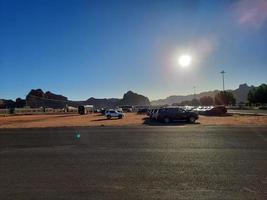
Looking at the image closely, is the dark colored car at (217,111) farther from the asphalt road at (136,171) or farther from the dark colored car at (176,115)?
the asphalt road at (136,171)

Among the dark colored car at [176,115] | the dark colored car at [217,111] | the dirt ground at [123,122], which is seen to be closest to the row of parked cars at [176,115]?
the dark colored car at [176,115]

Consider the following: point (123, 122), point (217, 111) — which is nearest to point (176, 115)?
point (123, 122)

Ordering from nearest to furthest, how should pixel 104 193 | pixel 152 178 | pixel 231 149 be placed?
pixel 104 193 < pixel 152 178 < pixel 231 149

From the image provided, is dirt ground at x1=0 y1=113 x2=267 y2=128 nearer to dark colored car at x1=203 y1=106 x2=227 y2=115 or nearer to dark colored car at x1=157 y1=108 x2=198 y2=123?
dark colored car at x1=157 y1=108 x2=198 y2=123

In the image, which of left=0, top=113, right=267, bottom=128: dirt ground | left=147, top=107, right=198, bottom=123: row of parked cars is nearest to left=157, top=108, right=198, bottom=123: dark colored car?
left=147, top=107, right=198, bottom=123: row of parked cars

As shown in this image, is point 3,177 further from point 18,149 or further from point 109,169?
point 18,149

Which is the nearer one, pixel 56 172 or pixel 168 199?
pixel 168 199

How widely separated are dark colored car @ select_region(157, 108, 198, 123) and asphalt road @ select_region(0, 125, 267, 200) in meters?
27.4

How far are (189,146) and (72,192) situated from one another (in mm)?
10132

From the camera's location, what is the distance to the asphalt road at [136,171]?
31.4 ft

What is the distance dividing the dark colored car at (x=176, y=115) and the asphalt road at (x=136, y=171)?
1077 inches

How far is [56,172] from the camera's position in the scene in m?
12.4

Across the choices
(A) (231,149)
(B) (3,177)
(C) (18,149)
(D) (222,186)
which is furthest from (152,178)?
(C) (18,149)

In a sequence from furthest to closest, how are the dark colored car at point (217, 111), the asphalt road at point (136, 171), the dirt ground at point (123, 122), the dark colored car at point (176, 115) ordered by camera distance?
the dark colored car at point (217, 111), the dark colored car at point (176, 115), the dirt ground at point (123, 122), the asphalt road at point (136, 171)
